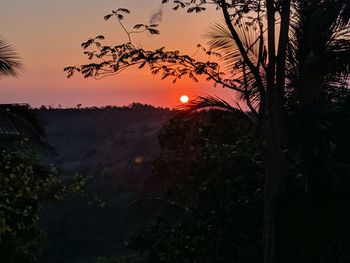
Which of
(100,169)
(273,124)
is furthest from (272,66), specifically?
(100,169)

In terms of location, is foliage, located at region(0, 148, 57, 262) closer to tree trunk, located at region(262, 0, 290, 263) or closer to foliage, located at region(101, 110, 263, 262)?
foliage, located at region(101, 110, 263, 262)

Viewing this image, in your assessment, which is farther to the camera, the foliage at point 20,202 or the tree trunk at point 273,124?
the tree trunk at point 273,124

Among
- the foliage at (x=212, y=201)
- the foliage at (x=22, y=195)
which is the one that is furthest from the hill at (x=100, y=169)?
the foliage at (x=22, y=195)

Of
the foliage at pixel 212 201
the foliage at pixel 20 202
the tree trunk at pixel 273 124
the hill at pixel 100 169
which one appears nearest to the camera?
the foliage at pixel 20 202

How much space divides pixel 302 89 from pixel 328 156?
11.8 ft

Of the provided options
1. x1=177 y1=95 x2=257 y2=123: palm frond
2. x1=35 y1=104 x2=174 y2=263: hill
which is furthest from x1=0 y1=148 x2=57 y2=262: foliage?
x1=35 y1=104 x2=174 y2=263: hill

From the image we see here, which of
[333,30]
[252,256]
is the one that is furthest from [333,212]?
[333,30]

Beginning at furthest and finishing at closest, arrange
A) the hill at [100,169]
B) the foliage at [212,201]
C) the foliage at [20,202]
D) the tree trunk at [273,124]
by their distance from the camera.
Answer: the hill at [100,169] < the foliage at [212,201] < the tree trunk at [273,124] < the foliage at [20,202]

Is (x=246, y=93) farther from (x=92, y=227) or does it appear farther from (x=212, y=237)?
(x=92, y=227)

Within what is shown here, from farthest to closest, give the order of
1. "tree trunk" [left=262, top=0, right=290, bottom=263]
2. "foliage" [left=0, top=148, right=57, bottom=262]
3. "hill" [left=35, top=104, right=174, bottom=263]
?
"hill" [left=35, top=104, right=174, bottom=263] → "tree trunk" [left=262, top=0, right=290, bottom=263] → "foliage" [left=0, top=148, right=57, bottom=262]

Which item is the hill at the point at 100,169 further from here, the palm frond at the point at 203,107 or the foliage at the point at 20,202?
the palm frond at the point at 203,107

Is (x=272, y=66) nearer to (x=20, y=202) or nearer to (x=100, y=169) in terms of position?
(x=20, y=202)

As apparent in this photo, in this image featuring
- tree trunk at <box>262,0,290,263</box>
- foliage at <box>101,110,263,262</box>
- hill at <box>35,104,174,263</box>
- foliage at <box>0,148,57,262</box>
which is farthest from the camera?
hill at <box>35,104,174,263</box>

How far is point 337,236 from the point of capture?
13867mm
